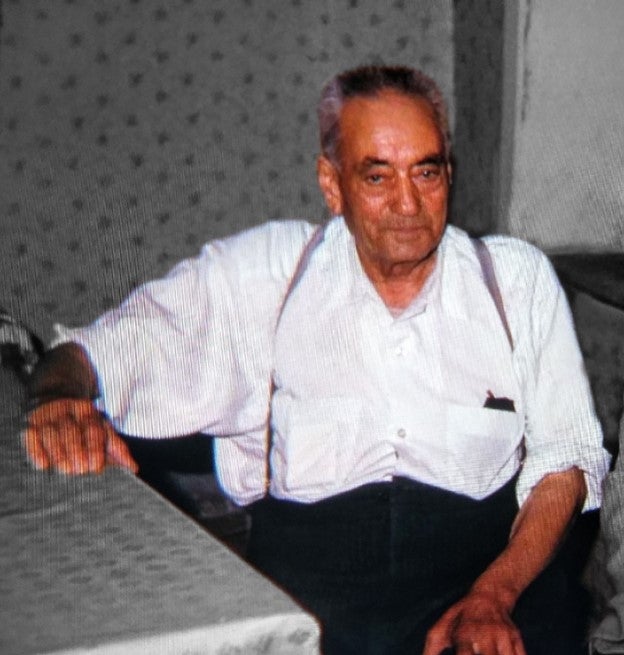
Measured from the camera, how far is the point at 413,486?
1272 mm

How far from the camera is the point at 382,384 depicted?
1.28 meters

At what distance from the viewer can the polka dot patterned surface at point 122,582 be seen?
0.56 m

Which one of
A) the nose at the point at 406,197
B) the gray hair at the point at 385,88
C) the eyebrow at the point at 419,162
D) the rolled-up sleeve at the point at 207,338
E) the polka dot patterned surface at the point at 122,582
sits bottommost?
the rolled-up sleeve at the point at 207,338

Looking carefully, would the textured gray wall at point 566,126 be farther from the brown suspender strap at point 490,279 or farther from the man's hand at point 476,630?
the man's hand at point 476,630

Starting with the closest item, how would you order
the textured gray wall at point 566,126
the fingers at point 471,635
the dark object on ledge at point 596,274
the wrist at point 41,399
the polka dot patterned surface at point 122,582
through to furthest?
the polka dot patterned surface at point 122,582, the wrist at point 41,399, the fingers at point 471,635, the dark object on ledge at point 596,274, the textured gray wall at point 566,126

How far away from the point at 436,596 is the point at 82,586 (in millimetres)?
714

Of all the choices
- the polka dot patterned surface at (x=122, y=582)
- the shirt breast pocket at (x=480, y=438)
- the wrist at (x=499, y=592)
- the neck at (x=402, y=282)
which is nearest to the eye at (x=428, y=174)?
the neck at (x=402, y=282)

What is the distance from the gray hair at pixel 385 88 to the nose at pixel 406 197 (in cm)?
7

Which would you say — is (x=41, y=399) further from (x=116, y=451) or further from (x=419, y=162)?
(x=419, y=162)

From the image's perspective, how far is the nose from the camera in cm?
127

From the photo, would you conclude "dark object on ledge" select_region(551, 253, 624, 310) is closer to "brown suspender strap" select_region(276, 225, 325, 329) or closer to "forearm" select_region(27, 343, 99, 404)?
"brown suspender strap" select_region(276, 225, 325, 329)

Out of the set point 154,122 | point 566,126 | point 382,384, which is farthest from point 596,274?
point 154,122

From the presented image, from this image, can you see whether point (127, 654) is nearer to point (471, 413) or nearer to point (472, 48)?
point (471, 413)

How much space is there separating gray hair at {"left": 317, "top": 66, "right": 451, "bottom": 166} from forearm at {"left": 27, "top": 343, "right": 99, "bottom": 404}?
0.45 metres
